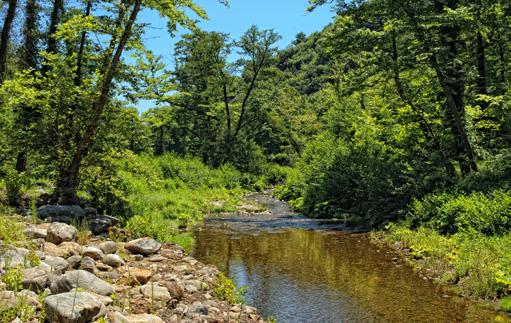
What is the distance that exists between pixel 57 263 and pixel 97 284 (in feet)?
4.24

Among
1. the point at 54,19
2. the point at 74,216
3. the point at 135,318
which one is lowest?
the point at 135,318

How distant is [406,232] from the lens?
51.8ft

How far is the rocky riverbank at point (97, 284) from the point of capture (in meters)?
5.80

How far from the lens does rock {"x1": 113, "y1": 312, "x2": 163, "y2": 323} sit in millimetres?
5963

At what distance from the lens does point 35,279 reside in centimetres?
669

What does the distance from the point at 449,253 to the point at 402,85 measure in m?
12.1

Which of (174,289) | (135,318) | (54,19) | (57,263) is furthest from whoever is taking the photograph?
(54,19)

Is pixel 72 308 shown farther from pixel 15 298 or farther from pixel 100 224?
pixel 100 224

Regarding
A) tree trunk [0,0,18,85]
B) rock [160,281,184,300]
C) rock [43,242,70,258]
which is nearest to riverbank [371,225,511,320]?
rock [160,281,184,300]

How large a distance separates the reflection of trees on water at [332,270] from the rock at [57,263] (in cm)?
410

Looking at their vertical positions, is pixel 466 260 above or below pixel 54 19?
below

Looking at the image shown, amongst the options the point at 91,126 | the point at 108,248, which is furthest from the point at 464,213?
the point at 91,126

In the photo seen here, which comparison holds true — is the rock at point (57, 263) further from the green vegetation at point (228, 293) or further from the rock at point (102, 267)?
the green vegetation at point (228, 293)

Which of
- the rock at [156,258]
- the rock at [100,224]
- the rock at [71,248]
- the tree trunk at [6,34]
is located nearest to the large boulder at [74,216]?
the rock at [100,224]
